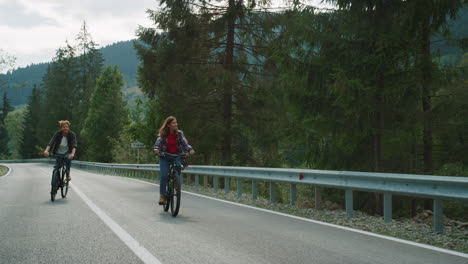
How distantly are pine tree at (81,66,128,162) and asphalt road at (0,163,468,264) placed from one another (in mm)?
54322

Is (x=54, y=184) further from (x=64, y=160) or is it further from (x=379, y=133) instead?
(x=379, y=133)

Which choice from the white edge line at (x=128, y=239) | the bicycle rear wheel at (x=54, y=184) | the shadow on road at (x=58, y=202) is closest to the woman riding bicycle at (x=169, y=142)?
the white edge line at (x=128, y=239)

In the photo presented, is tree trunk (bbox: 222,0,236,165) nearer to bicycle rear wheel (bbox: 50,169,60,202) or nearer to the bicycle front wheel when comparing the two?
bicycle rear wheel (bbox: 50,169,60,202)

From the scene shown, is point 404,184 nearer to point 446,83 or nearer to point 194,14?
point 446,83

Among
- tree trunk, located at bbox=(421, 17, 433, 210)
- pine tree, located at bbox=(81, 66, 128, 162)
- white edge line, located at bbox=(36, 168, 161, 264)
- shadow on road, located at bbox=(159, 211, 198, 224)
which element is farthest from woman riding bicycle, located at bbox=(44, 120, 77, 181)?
pine tree, located at bbox=(81, 66, 128, 162)

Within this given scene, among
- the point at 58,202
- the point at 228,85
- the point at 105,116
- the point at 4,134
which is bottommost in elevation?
the point at 58,202

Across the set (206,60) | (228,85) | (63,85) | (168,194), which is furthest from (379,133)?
(63,85)

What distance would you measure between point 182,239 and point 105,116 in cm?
5889

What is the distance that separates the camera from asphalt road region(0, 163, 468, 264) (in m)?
5.16

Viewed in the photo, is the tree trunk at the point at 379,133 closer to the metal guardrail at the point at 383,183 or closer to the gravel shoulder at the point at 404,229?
the gravel shoulder at the point at 404,229

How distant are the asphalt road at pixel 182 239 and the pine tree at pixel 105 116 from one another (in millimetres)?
54322

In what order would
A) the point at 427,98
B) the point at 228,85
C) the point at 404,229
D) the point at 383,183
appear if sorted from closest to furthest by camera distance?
1. the point at 404,229
2. the point at 383,183
3. the point at 427,98
4. the point at 228,85

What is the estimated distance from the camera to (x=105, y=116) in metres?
62.8

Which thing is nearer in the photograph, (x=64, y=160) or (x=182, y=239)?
(x=182, y=239)
